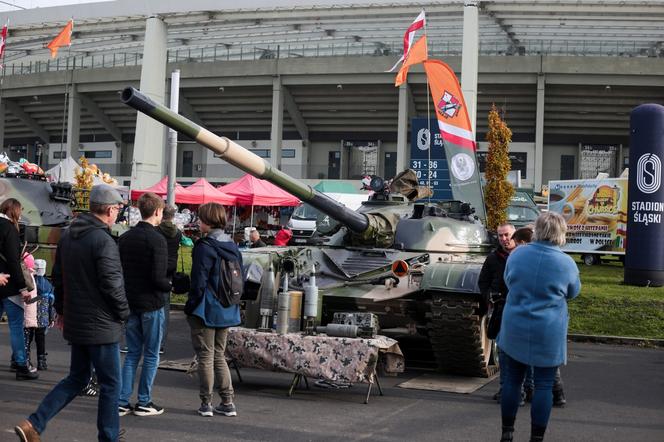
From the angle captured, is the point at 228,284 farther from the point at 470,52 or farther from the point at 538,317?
the point at 470,52

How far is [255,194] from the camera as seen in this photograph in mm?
25906

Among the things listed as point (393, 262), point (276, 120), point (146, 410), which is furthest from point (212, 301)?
point (276, 120)

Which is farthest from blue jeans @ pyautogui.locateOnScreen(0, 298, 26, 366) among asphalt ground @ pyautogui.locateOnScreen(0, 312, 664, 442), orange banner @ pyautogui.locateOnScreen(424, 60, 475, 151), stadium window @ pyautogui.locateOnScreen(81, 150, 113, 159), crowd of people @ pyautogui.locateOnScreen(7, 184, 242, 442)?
stadium window @ pyautogui.locateOnScreen(81, 150, 113, 159)

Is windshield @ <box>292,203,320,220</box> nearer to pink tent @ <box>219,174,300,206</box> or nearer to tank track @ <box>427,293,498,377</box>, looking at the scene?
pink tent @ <box>219,174,300,206</box>

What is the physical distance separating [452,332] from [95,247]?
178 inches

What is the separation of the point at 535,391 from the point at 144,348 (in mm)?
3121

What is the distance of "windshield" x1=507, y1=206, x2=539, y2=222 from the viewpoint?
82.6 ft

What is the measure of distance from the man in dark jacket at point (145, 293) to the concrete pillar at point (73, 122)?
3810 centimetres

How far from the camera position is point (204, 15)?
32.4 m

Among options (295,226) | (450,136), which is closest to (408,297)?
(450,136)

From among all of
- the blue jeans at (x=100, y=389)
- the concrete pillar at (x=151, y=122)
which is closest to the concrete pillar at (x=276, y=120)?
the concrete pillar at (x=151, y=122)

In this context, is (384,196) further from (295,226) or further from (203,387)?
(295,226)

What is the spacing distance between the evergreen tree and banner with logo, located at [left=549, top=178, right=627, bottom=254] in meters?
2.04

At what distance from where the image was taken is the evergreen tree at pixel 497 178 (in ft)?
77.3
